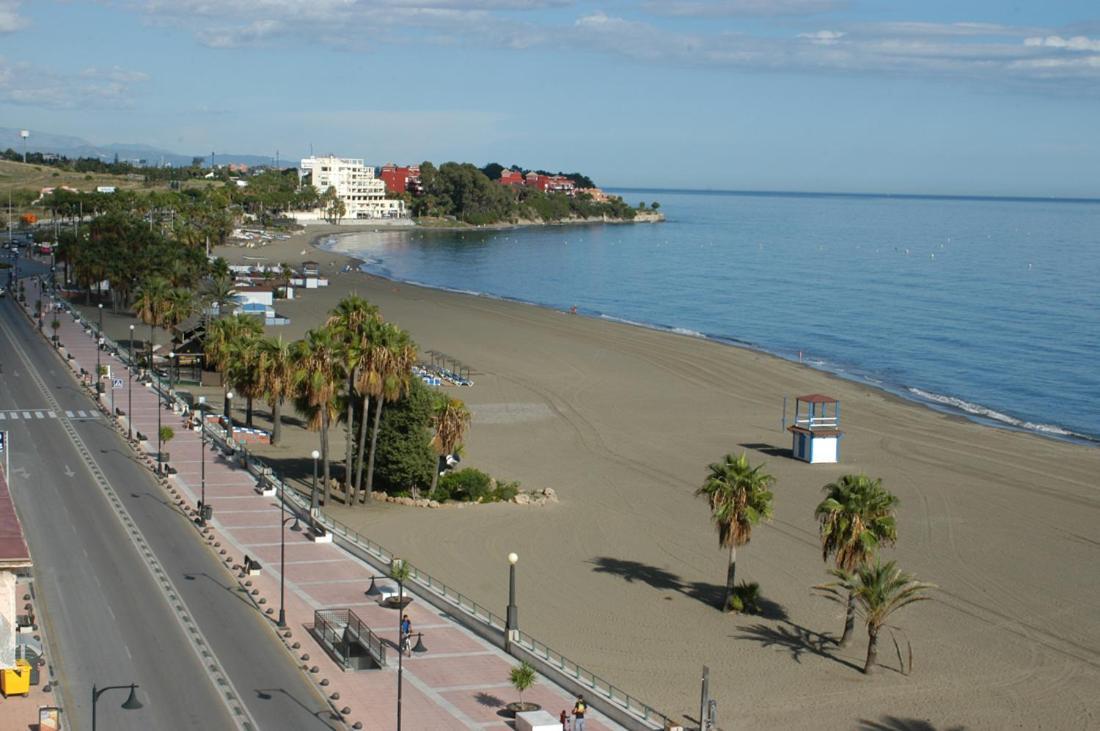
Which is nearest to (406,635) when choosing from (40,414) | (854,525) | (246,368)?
(854,525)

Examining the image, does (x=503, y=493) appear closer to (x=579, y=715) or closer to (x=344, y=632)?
(x=344, y=632)

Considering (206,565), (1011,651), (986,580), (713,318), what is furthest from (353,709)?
(713,318)

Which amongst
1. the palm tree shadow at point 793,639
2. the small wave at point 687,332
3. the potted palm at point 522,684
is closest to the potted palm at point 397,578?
the potted palm at point 522,684

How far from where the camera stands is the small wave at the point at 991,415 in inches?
2655

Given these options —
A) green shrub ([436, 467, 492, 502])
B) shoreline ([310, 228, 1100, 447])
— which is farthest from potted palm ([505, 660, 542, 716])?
shoreline ([310, 228, 1100, 447])

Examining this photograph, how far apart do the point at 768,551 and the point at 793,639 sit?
8.53 m

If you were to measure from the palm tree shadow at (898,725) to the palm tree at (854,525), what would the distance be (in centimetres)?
463

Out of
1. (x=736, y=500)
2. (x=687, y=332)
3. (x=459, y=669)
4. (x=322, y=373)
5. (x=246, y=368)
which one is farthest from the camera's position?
(x=687, y=332)

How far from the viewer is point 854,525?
114ft

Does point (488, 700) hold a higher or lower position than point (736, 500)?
lower

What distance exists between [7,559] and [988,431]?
173ft

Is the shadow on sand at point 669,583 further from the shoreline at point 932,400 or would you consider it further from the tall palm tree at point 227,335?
the shoreline at point 932,400

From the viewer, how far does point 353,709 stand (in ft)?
93.1

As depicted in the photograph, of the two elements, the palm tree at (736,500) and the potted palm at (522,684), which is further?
the palm tree at (736,500)
